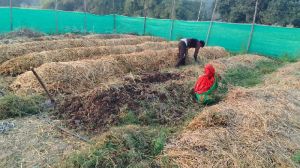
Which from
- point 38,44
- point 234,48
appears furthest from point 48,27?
point 234,48

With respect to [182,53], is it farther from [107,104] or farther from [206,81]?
[107,104]

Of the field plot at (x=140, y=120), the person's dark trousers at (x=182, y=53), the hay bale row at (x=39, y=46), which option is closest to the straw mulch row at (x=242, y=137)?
the field plot at (x=140, y=120)

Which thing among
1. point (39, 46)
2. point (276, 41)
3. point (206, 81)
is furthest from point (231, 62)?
point (39, 46)

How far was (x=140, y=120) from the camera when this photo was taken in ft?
17.4

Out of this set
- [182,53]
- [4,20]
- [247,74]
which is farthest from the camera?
[4,20]

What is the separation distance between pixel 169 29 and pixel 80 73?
460 inches

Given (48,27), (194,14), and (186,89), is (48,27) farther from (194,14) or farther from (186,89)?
(194,14)

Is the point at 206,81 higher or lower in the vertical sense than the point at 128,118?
higher

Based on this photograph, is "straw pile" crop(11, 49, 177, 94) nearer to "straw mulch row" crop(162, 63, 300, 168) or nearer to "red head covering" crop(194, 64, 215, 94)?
"red head covering" crop(194, 64, 215, 94)

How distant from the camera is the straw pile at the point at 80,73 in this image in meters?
6.76

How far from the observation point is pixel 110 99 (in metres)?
5.68

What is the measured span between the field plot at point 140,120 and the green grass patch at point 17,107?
2cm

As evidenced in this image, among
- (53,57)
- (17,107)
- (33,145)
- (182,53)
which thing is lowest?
(33,145)

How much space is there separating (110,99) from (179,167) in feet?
7.96
